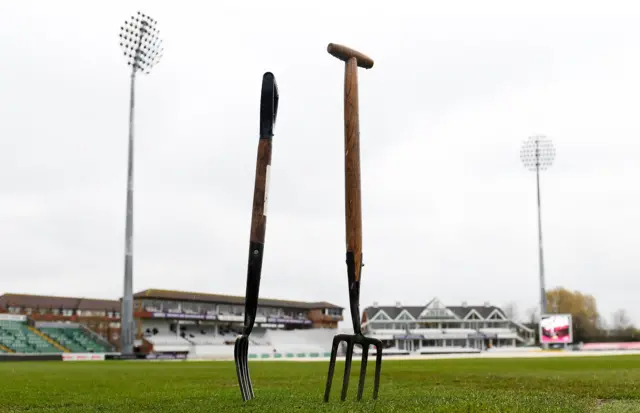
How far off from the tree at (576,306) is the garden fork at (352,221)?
114144mm

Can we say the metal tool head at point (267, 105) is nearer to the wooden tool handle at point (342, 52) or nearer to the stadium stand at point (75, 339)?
the wooden tool handle at point (342, 52)

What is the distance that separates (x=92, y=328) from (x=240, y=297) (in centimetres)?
2985

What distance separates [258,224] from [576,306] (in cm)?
12380

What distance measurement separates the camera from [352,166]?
10.3 metres

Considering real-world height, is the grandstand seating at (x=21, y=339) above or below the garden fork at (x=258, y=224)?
below

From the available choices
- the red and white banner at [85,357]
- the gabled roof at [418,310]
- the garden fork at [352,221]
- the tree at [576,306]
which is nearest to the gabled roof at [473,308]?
the gabled roof at [418,310]

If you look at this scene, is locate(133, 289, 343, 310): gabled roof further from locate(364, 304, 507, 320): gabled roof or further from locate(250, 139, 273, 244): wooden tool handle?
locate(250, 139, 273, 244): wooden tool handle

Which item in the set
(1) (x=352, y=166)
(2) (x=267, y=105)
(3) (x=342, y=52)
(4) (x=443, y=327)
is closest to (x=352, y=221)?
(1) (x=352, y=166)

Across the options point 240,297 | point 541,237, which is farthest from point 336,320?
point 541,237

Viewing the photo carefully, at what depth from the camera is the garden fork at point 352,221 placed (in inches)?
383

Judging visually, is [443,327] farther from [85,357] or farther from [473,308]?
[85,357]

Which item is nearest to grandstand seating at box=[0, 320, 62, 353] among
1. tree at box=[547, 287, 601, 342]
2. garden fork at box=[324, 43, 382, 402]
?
garden fork at box=[324, 43, 382, 402]

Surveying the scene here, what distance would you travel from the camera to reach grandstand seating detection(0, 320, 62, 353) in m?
59.6

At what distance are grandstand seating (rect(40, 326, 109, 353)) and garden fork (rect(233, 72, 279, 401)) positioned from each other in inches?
2224
